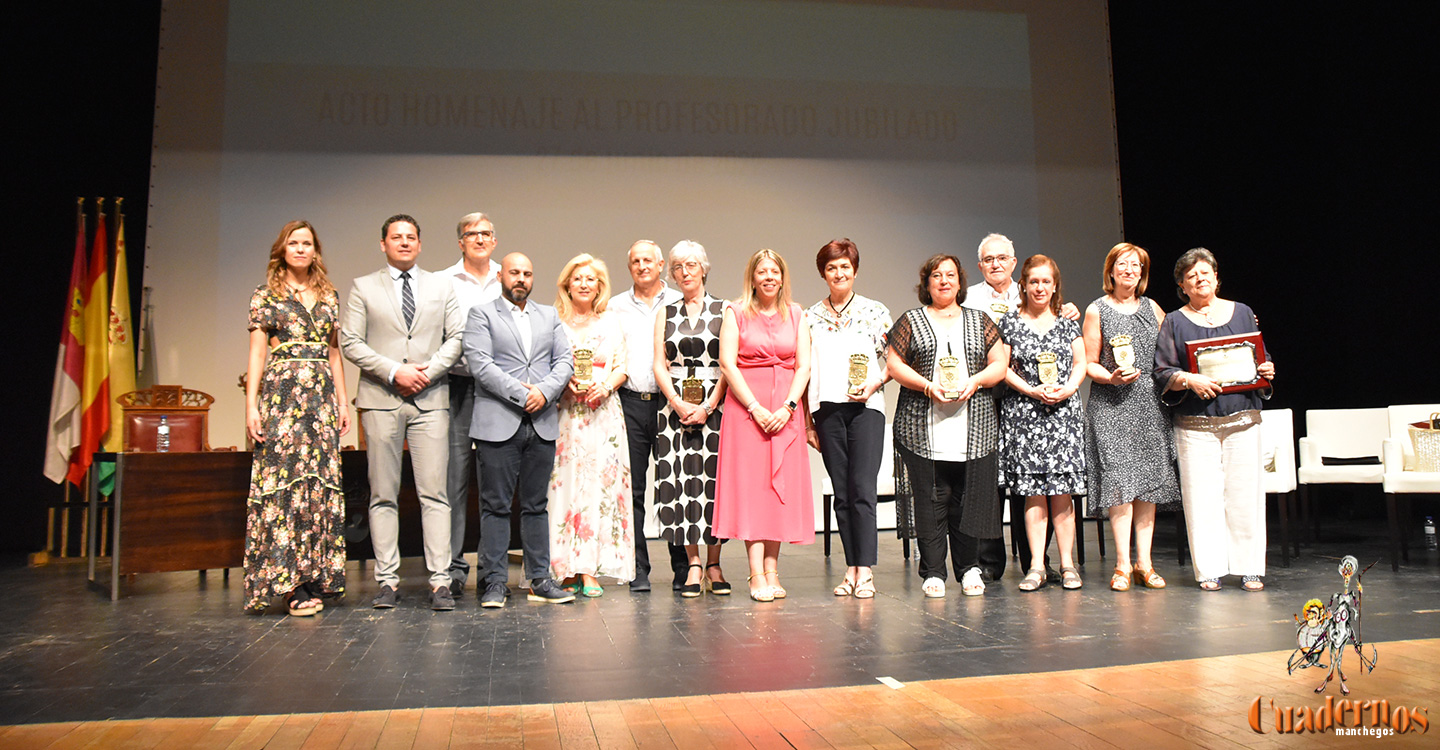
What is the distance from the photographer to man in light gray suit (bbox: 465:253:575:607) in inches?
142

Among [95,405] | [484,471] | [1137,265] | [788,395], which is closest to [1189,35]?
[1137,265]

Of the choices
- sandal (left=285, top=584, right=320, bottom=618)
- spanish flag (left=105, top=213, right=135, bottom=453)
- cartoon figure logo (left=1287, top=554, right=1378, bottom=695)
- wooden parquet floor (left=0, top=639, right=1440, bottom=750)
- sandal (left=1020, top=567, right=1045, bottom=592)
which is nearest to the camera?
wooden parquet floor (left=0, top=639, right=1440, bottom=750)

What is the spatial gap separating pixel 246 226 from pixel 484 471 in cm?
377

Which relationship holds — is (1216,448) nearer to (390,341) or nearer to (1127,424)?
(1127,424)

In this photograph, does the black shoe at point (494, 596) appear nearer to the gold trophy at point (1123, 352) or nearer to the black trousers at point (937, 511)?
the black trousers at point (937, 511)

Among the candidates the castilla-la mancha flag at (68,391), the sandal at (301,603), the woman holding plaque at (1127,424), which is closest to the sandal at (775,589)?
the woman holding plaque at (1127,424)

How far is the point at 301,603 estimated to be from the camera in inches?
139

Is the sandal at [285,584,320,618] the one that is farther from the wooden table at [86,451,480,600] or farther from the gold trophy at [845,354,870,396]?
the gold trophy at [845,354,870,396]

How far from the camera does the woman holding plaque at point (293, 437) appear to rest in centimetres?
352

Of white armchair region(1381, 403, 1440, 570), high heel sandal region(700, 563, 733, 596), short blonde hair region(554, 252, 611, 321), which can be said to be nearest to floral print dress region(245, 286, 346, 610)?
short blonde hair region(554, 252, 611, 321)

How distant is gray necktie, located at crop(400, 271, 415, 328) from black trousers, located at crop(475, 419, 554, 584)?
0.58 metres

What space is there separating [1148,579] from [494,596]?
267 centimetres

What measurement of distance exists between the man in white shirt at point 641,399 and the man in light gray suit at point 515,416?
0.31 meters

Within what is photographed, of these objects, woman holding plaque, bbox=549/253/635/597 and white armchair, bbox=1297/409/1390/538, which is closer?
woman holding plaque, bbox=549/253/635/597
